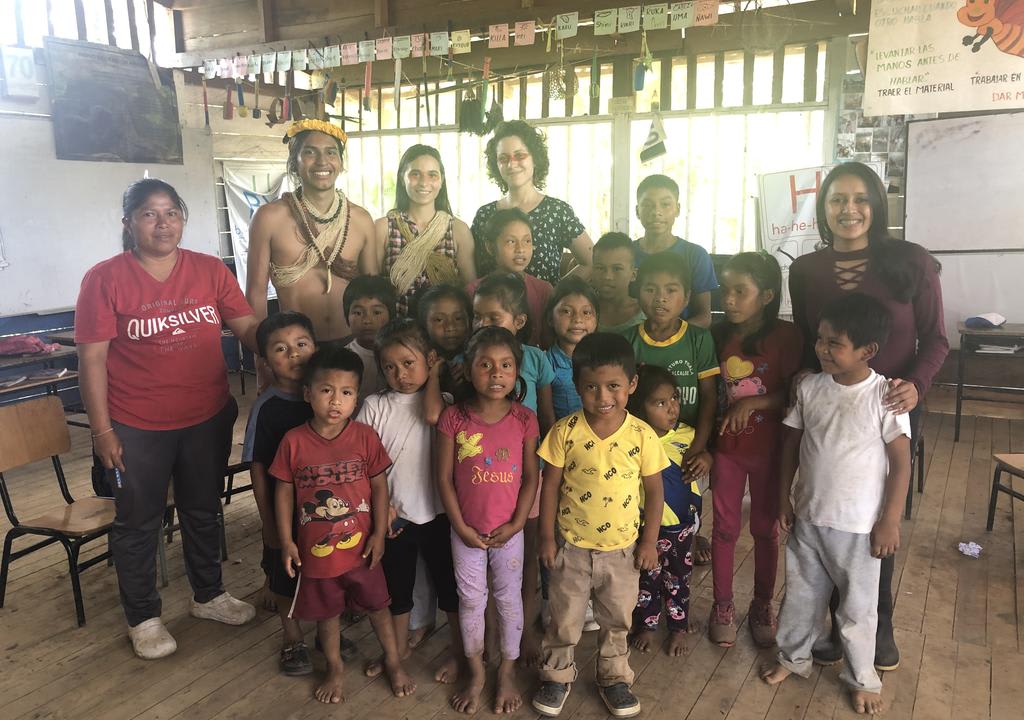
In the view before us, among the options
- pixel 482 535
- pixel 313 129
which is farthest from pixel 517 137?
pixel 482 535

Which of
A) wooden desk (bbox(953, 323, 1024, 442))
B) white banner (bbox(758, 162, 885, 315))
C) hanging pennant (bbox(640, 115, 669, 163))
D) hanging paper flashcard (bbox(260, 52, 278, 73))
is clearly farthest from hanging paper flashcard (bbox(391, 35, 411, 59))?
wooden desk (bbox(953, 323, 1024, 442))

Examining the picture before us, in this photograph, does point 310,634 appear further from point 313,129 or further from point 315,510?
point 313,129

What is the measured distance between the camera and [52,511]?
9.59 feet

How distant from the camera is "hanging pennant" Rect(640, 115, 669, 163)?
5.27m

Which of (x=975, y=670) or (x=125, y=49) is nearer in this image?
(x=975, y=670)

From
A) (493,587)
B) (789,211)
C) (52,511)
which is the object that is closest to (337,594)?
(493,587)

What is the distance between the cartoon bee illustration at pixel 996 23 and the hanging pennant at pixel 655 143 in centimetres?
217

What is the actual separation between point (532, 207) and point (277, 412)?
4.17ft

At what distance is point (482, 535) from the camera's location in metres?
2.03

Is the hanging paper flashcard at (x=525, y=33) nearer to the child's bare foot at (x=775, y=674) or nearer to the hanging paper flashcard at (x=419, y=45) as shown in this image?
the hanging paper flashcard at (x=419, y=45)

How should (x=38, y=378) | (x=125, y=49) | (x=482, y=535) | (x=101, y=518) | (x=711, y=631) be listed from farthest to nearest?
(x=125, y=49) < (x=38, y=378) < (x=101, y=518) < (x=711, y=631) < (x=482, y=535)

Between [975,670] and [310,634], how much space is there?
7.22ft

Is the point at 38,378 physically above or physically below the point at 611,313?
below

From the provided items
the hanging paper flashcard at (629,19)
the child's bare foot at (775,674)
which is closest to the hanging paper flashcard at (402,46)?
the hanging paper flashcard at (629,19)
